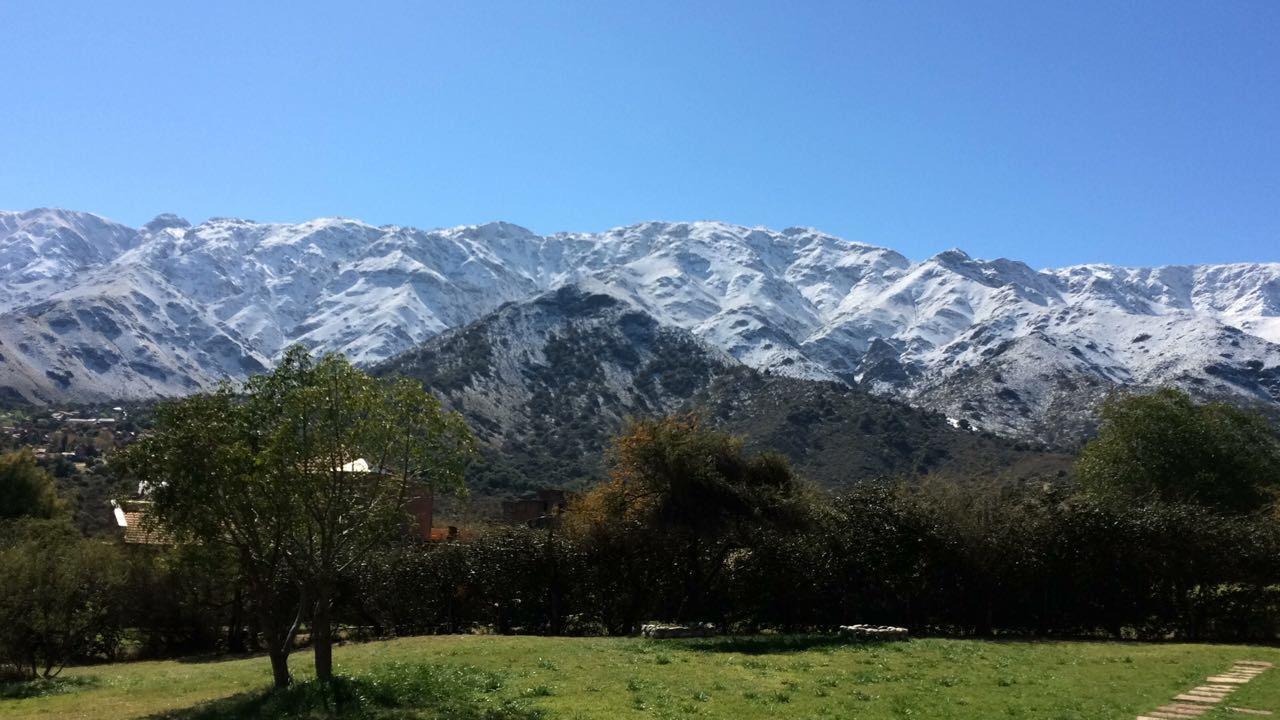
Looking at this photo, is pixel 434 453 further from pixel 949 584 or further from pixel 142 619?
pixel 142 619

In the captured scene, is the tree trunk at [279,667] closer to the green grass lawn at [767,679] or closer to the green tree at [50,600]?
the green grass lawn at [767,679]

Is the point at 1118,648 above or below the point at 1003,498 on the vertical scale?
below

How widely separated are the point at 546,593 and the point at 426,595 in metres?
4.22

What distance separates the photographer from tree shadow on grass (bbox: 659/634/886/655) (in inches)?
849

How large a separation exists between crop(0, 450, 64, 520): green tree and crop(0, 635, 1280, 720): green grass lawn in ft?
106

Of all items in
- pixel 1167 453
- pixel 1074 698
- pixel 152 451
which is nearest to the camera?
pixel 1074 698

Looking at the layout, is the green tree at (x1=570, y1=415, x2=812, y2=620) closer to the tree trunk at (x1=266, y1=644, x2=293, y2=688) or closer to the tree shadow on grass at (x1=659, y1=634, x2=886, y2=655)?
the tree shadow on grass at (x1=659, y1=634, x2=886, y2=655)

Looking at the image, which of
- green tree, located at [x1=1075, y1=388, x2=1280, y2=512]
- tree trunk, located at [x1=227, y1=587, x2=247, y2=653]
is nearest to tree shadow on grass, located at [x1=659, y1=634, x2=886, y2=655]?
tree trunk, located at [x1=227, y1=587, x2=247, y2=653]

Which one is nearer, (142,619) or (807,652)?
(807,652)

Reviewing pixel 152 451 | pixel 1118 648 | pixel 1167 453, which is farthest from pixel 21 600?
pixel 1167 453

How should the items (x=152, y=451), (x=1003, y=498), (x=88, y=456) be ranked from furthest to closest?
(x=88, y=456) → (x=1003, y=498) → (x=152, y=451)

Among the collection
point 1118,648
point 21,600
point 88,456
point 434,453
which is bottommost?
point 1118,648

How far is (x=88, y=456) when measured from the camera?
438 feet

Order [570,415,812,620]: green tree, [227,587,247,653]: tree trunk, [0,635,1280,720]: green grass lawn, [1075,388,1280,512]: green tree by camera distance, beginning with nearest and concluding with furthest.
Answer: [0,635,1280,720]: green grass lawn, [570,415,812,620]: green tree, [227,587,247,653]: tree trunk, [1075,388,1280,512]: green tree
